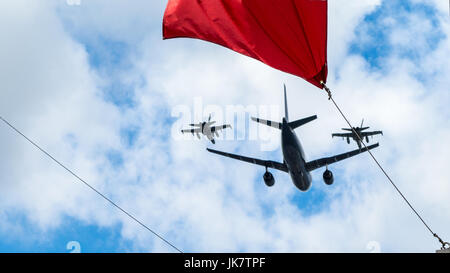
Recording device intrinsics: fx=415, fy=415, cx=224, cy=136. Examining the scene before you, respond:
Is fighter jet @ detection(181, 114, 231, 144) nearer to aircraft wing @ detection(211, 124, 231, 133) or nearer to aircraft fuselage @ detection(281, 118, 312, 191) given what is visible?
aircraft wing @ detection(211, 124, 231, 133)

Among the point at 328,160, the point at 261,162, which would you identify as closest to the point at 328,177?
the point at 328,160

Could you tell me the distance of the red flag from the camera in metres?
10.6

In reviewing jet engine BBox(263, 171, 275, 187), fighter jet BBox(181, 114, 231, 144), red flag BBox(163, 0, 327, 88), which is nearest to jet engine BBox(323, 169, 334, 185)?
jet engine BBox(263, 171, 275, 187)

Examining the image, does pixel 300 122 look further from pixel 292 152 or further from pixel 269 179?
pixel 269 179

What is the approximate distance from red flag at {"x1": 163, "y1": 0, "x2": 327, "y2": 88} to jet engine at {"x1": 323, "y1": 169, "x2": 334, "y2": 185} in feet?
152

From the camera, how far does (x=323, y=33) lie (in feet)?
35.3

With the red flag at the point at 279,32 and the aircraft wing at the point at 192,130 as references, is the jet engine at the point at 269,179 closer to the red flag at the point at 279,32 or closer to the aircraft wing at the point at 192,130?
the aircraft wing at the point at 192,130

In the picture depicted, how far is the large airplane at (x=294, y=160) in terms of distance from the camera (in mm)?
47062

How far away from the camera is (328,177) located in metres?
55.4

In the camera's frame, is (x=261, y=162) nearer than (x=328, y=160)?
No

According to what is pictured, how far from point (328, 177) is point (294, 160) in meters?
10.2

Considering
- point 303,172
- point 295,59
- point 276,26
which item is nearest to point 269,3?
point 276,26
